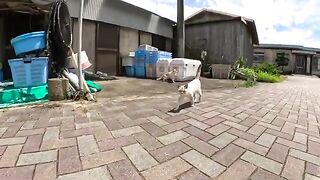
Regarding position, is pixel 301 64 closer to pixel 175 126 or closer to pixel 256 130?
pixel 256 130

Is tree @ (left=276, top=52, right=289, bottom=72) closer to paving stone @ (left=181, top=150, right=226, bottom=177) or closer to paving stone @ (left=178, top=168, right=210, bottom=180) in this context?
paving stone @ (left=181, top=150, right=226, bottom=177)

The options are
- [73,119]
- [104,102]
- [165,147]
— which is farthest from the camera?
[104,102]

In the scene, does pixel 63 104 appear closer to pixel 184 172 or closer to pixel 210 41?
pixel 184 172

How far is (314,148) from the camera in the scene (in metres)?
2.47

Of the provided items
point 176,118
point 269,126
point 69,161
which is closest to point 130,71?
point 176,118

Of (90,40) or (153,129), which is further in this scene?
(90,40)

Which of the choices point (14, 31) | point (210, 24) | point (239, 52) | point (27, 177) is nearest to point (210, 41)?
point (210, 24)

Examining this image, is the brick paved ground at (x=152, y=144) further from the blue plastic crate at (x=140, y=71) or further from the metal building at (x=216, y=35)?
the metal building at (x=216, y=35)

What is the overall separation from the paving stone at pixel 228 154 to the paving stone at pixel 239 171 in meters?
0.06

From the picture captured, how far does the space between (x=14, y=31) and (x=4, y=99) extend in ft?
11.1

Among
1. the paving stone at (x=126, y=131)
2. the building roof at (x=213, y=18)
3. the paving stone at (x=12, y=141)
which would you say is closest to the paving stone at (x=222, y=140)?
the paving stone at (x=126, y=131)

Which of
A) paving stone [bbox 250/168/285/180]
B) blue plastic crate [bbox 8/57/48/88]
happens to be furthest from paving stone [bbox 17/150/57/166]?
blue plastic crate [bbox 8/57/48/88]

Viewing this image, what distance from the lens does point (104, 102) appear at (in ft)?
13.4

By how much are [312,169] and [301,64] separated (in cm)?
3171
